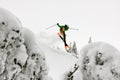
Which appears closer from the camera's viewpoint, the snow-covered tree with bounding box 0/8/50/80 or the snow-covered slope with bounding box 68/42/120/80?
the snow-covered tree with bounding box 0/8/50/80

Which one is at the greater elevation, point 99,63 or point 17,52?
point 17,52

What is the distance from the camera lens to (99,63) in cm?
637

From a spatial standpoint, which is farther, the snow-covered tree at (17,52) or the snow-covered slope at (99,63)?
the snow-covered slope at (99,63)

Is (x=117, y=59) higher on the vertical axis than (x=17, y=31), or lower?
lower

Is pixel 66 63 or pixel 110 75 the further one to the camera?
pixel 66 63

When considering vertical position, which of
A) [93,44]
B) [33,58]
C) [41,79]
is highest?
[93,44]

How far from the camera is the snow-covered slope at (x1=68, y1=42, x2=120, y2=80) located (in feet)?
20.5

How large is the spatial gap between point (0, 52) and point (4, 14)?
74 cm

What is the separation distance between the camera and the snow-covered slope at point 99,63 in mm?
6250

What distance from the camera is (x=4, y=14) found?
5.36 m

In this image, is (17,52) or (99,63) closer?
(17,52)

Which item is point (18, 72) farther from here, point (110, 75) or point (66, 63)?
point (66, 63)

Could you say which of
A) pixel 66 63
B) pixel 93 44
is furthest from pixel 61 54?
pixel 93 44

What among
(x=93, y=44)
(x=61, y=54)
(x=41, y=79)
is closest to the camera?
(x=41, y=79)
